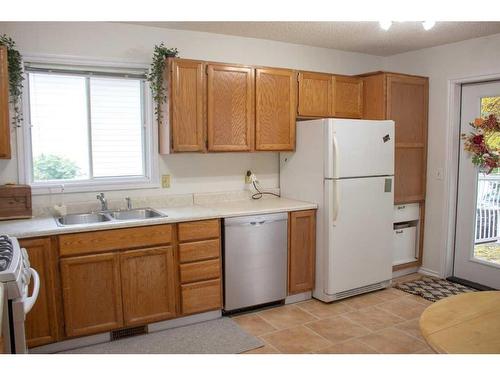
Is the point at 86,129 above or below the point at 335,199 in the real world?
above

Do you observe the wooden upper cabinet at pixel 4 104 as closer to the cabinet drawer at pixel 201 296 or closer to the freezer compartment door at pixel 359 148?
the cabinet drawer at pixel 201 296

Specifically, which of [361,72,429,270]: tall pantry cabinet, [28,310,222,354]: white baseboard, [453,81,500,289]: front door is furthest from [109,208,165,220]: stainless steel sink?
[453,81,500,289]: front door

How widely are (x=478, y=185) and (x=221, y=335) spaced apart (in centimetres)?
285

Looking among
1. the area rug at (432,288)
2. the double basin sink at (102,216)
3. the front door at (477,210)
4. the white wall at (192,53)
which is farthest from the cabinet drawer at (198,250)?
the front door at (477,210)

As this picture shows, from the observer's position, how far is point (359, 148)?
368cm

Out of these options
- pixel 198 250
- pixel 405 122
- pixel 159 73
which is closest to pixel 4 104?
pixel 159 73

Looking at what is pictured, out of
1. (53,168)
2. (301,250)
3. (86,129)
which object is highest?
(86,129)

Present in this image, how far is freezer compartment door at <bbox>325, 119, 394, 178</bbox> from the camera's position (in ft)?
11.6

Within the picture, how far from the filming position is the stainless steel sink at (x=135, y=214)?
337 centimetres

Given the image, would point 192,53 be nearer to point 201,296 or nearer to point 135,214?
point 135,214

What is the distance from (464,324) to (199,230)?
2040mm

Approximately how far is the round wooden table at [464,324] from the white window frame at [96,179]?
2.57 m

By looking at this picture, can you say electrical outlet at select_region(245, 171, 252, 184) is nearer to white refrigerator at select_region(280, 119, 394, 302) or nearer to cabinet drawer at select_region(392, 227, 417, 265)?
white refrigerator at select_region(280, 119, 394, 302)

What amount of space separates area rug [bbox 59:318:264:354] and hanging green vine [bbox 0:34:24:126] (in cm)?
176
